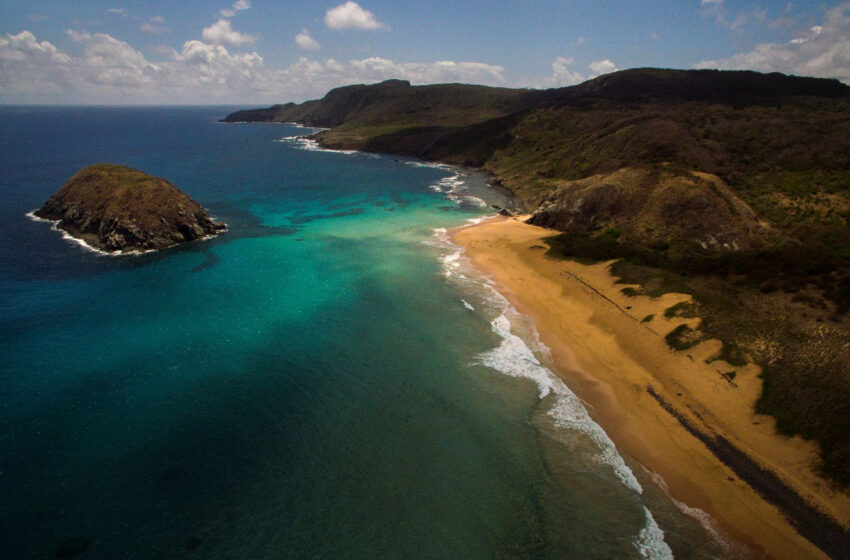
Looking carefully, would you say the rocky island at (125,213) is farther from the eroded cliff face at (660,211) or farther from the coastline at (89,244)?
the eroded cliff face at (660,211)

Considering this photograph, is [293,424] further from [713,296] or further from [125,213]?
[125,213]

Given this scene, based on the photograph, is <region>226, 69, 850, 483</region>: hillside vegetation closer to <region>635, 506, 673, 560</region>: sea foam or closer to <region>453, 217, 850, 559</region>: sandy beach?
<region>453, 217, 850, 559</region>: sandy beach

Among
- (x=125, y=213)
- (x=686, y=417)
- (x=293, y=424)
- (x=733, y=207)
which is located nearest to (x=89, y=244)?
(x=125, y=213)

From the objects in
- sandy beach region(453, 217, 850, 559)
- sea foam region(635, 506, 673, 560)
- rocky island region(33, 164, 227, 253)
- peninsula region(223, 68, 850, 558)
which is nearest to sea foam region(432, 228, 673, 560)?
sea foam region(635, 506, 673, 560)

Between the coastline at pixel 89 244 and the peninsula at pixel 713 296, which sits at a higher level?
the peninsula at pixel 713 296

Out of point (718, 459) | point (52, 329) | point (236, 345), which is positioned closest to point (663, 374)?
point (718, 459)

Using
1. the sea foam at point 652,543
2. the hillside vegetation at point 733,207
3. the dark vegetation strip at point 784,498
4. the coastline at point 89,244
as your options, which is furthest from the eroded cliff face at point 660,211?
the coastline at point 89,244
